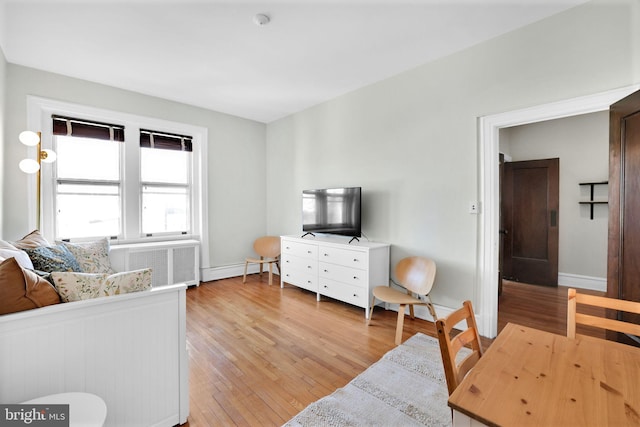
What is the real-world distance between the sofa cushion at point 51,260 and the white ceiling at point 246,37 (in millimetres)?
1967

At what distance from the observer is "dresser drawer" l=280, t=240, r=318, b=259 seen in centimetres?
376

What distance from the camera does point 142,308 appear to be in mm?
1492

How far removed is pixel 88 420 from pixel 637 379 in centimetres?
192

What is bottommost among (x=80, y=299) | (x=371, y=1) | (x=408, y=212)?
(x=80, y=299)

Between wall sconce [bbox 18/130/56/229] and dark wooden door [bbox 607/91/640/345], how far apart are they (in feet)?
16.1

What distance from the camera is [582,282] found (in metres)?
4.11

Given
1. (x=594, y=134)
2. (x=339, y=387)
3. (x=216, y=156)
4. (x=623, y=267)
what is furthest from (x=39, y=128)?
(x=594, y=134)

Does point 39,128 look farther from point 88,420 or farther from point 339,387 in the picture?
point 339,387

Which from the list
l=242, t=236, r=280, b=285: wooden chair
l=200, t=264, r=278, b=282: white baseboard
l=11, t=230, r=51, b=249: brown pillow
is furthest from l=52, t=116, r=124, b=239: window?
l=242, t=236, r=280, b=285: wooden chair

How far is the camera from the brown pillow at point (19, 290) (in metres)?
1.18

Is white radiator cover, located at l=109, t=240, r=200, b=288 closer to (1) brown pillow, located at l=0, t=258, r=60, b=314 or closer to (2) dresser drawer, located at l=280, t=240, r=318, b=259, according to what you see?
(2) dresser drawer, located at l=280, t=240, r=318, b=259

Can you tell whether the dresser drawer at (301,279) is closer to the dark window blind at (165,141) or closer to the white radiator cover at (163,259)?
the white radiator cover at (163,259)

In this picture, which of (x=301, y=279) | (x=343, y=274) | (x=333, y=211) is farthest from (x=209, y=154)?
(x=343, y=274)

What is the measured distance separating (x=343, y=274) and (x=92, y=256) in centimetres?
272
